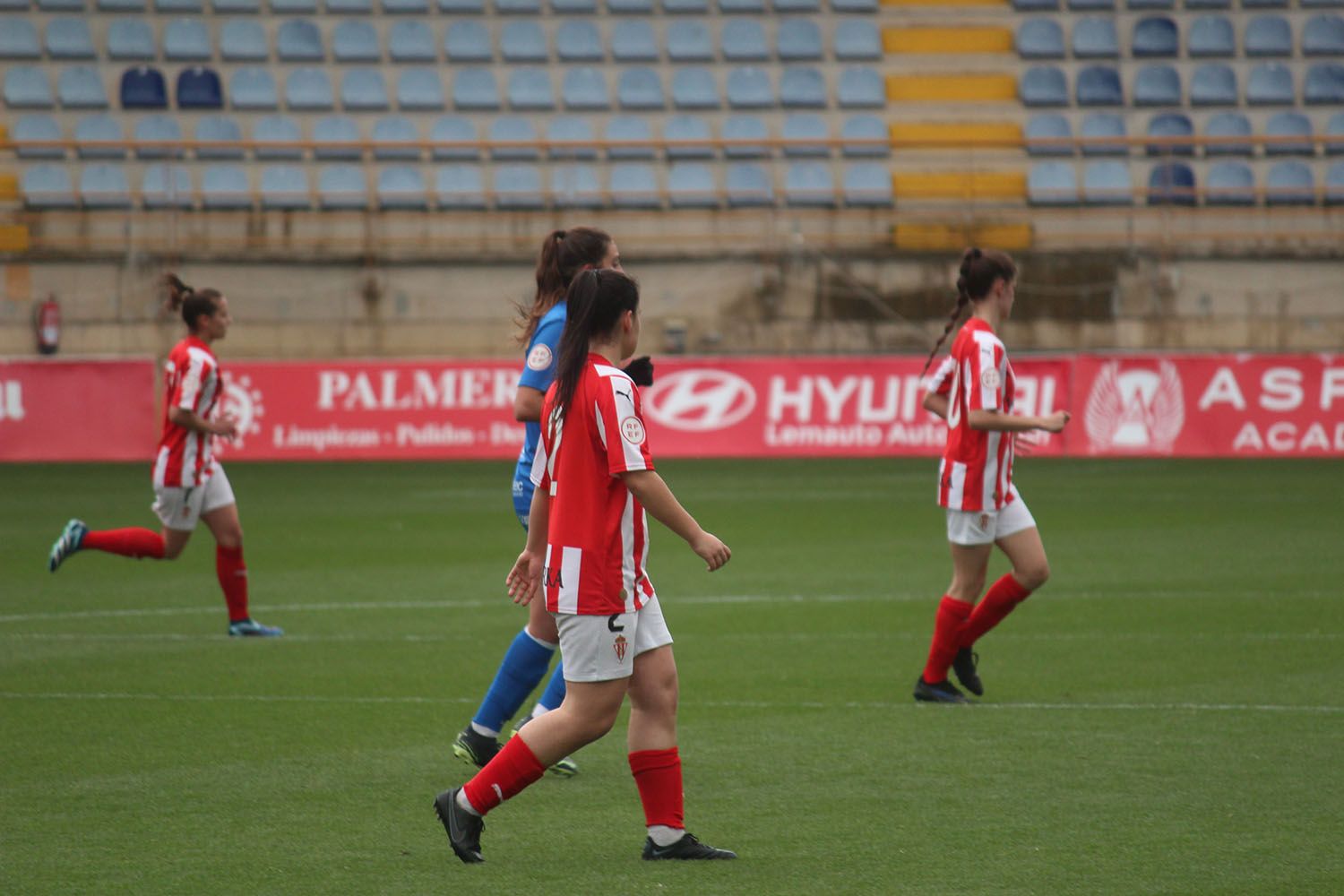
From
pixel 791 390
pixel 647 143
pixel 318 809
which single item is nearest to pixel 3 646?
pixel 318 809

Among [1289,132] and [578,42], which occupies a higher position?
[578,42]

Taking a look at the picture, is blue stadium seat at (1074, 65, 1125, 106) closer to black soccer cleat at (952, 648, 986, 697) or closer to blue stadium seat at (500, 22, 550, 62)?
blue stadium seat at (500, 22, 550, 62)

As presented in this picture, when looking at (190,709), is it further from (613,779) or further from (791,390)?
(791,390)

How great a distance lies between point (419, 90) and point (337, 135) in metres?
1.60

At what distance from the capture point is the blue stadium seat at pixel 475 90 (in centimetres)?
2591

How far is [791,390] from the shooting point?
64.7 ft

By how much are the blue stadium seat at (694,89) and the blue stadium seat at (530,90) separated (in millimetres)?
2063

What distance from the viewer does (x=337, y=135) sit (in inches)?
1000

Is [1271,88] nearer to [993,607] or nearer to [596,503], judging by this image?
[993,607]

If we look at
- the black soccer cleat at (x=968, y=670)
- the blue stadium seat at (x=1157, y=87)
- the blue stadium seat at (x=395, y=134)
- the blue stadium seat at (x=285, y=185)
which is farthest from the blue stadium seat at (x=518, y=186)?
the black soccer cleat at (x=968, y=670)

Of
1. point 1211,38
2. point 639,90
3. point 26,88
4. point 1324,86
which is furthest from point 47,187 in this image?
point 1324,86

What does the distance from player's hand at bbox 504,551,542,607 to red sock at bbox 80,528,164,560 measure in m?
5.37

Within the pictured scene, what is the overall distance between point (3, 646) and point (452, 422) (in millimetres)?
10984

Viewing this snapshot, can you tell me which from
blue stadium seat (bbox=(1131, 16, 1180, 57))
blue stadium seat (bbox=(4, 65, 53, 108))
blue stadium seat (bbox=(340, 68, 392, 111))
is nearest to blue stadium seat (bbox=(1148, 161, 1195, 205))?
blue stadium seat (bbox=(1131, 16, 1180, 57))
